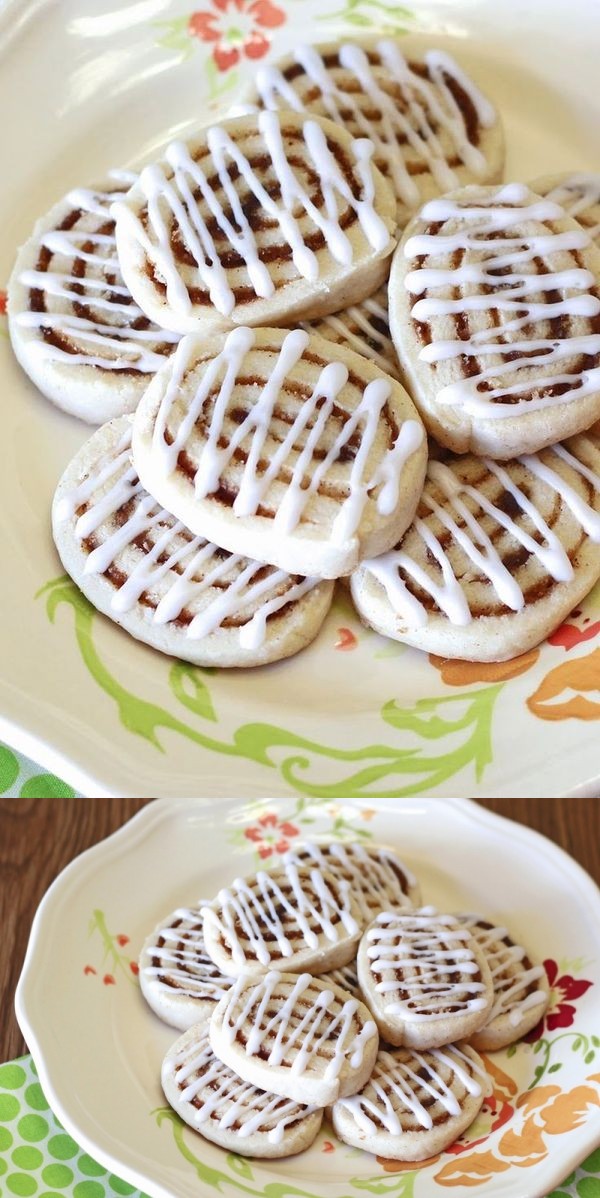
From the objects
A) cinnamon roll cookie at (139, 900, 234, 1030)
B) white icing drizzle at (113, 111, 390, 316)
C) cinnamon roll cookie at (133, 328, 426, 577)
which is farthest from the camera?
cinnamon roll cookie at (139, 900, 234, 1030)

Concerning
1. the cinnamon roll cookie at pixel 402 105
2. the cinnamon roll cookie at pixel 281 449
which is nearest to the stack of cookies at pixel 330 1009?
the cinnamon roll cookie at pixel 281 449

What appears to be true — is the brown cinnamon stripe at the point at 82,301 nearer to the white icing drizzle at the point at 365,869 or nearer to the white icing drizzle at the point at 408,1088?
the white icing drizzle at the point at 365,869

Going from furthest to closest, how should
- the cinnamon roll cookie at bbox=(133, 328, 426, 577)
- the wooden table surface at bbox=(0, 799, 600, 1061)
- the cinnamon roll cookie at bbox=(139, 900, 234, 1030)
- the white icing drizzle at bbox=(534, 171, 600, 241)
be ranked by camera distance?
the wooden table surface at bbox=(0, 799, 600, 1061) < the cinnamon roll cookie at bbox=(139, 900, 234, 1030) < the white icing drizzle at bbox=(534, 171, 600, 241) < the cinnamon roll cookie at bbox=(133, 328, 426, 577)

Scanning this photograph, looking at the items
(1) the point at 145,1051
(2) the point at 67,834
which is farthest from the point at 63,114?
(1) the point at 145,1051

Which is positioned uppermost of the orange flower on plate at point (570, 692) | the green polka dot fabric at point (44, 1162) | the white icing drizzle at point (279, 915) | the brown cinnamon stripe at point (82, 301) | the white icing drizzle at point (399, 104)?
the brown cinnamon stripe at point (82, 301)

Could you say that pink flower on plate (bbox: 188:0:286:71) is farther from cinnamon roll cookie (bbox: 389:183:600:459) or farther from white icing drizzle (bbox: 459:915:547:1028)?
white icing drizzle (bbox: 459:915:547:1028)

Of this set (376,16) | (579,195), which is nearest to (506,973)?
(579,195)

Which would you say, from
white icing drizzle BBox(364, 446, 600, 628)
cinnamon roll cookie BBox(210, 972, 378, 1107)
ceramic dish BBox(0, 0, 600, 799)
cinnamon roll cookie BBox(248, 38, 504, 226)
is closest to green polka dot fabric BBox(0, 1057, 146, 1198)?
cinnamon roll cookie BBox(210, 972, 378, 1107)
